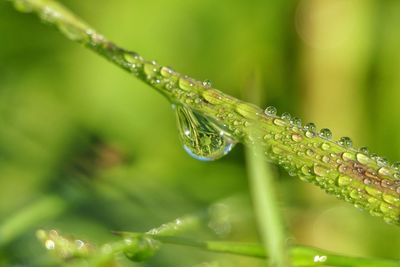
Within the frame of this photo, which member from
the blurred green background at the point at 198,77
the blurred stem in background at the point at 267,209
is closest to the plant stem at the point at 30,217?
the blurred green background at the point at 198,77

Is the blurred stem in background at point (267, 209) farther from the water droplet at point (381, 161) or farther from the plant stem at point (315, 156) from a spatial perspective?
the water droplet at point (381, 161)

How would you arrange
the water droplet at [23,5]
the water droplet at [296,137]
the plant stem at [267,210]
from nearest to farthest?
the plant stem at [267,210]
the water droplet at [296,137]
the water droplet at [23,5]

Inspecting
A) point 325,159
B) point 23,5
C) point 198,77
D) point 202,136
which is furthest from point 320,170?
point 198,77

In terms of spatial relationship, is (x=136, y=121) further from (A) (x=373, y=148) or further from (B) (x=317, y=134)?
(B) (x=317, y=134)

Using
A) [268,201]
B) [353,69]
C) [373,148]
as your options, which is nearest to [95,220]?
[268,201]

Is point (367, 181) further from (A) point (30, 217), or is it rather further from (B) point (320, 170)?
(A) point (30, 217)

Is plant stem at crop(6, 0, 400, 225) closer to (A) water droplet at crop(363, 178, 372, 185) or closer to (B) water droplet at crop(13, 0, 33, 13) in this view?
(A) water droplet at crop(363, 178, 372, 185)
